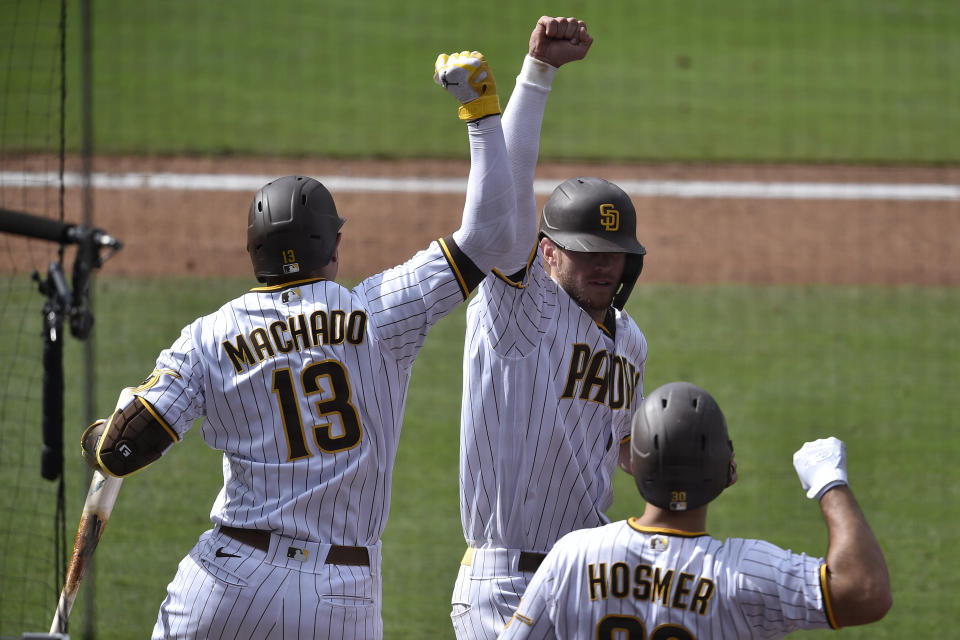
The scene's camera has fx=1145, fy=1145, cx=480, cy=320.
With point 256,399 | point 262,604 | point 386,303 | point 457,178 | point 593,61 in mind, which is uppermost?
point 593,61

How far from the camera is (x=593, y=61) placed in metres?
14.7

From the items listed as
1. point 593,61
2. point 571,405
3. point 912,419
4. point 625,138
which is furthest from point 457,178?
point 571,405

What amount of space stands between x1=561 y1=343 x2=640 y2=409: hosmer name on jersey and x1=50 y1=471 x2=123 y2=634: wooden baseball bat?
1.30 m

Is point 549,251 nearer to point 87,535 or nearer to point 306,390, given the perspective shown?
point 306,390

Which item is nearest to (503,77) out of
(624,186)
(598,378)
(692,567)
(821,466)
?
(624,186)

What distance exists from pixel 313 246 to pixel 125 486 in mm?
3776

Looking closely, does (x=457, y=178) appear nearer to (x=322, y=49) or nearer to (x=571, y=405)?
(x=322, y=49)

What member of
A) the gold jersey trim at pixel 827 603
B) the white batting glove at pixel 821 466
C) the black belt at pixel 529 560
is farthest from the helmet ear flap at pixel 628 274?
the gold jersey trim at pixel 827 603

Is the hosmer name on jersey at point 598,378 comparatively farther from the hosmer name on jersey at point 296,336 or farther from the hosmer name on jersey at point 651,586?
the hosmer name on jersey at point 651,586

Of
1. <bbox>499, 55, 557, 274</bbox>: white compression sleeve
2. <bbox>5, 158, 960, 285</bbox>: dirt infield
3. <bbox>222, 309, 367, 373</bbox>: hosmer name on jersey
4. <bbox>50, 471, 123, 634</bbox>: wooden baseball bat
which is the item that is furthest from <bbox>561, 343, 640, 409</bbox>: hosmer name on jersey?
<bbox>5, 158, 960, 285</bbox>: dirt infield

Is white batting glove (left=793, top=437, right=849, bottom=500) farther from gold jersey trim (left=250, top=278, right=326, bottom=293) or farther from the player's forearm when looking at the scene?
gold jersey trim (left=250, top=278, right=326, bottom=293)

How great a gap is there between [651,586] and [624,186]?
9.24 metres

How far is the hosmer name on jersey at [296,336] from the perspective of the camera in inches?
113

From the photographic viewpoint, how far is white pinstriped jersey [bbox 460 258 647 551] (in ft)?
10.5
